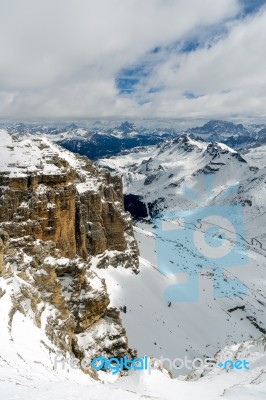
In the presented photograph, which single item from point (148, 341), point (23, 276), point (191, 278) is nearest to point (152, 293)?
point (148, 341)

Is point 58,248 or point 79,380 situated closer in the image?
point 79,380

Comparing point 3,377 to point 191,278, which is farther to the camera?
point 191,278

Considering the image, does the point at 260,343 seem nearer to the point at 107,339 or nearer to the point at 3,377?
the point at 107,339

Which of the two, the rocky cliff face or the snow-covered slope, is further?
the rocky cliff face

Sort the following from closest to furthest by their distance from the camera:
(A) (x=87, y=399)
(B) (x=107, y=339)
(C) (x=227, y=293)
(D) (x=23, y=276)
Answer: (A) (x=87, y=399), (D) (x=23, y=276), (B) (x=107, y=339), (C) (x=227, y=293)

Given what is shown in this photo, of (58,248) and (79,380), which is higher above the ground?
(58,248)

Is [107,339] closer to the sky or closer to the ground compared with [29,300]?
closer to the ground

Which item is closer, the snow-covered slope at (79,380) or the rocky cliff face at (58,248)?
the snow-covered slope at (79,380)

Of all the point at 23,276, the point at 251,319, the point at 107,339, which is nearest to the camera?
the point at 23,276
